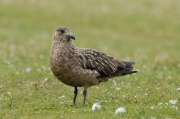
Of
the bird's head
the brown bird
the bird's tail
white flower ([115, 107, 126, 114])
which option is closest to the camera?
white flower ([115, 107, 126, 114])

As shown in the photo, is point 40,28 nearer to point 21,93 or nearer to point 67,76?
point 21,93

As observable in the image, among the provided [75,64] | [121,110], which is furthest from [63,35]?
[121,110]

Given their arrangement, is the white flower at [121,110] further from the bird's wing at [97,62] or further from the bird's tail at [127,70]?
the bird's tail at [127,70]

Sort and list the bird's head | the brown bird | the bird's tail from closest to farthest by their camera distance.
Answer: the brown bird
the bird's head
the bird's tail

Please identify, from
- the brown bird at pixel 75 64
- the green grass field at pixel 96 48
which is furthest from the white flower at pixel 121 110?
the brown bird at pixel 75 64

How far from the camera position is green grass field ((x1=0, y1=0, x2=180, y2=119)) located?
8578mm

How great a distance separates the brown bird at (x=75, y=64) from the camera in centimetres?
874

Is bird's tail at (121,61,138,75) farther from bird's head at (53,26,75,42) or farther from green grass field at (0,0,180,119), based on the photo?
bird's head at (53,26,75,42)

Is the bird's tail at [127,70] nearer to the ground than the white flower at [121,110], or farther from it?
farther from it

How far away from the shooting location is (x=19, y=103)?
30.6 ft

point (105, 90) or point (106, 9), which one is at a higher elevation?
point (106, 9)

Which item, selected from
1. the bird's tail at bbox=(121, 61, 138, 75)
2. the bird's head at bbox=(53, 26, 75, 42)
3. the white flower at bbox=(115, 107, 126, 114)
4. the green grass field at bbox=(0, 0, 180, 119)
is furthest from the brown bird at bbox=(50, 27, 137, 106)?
the white flower at bbox=(115, 107, 126, 114)

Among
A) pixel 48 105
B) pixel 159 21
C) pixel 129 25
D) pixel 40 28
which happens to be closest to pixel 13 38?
pixel 40 28

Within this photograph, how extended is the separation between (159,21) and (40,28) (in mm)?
8181
